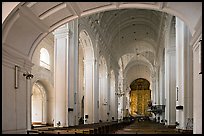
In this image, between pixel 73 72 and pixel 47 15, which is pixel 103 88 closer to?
pixel 73 72

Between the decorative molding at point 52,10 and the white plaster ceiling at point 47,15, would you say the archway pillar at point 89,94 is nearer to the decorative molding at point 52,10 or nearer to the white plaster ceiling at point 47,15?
the white plaster ceiling at point 47,15

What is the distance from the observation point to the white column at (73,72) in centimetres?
1580

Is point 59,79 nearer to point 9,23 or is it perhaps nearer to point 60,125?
point 60,125

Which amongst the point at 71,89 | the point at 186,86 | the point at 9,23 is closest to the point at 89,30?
the point at 71,89

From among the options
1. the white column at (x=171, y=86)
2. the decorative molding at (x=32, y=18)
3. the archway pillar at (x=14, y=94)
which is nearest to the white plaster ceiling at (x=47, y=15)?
the decorative molding at (x=32, y=18)

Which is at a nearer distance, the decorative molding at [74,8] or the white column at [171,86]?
the decorative molding at [74,8]

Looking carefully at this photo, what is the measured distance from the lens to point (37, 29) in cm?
906

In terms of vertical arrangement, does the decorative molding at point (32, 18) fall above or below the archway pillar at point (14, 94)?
above

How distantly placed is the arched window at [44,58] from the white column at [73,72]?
794 centimetres

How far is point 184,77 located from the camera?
37.9ft

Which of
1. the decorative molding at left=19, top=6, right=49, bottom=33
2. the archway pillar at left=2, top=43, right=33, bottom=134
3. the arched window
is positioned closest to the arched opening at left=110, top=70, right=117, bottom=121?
the arched window

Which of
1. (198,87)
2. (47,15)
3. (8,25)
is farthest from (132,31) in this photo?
(198,87)

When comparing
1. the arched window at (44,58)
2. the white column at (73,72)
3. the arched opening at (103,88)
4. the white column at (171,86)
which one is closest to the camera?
the white column at (73,72)

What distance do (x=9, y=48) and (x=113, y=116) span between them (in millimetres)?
26669
